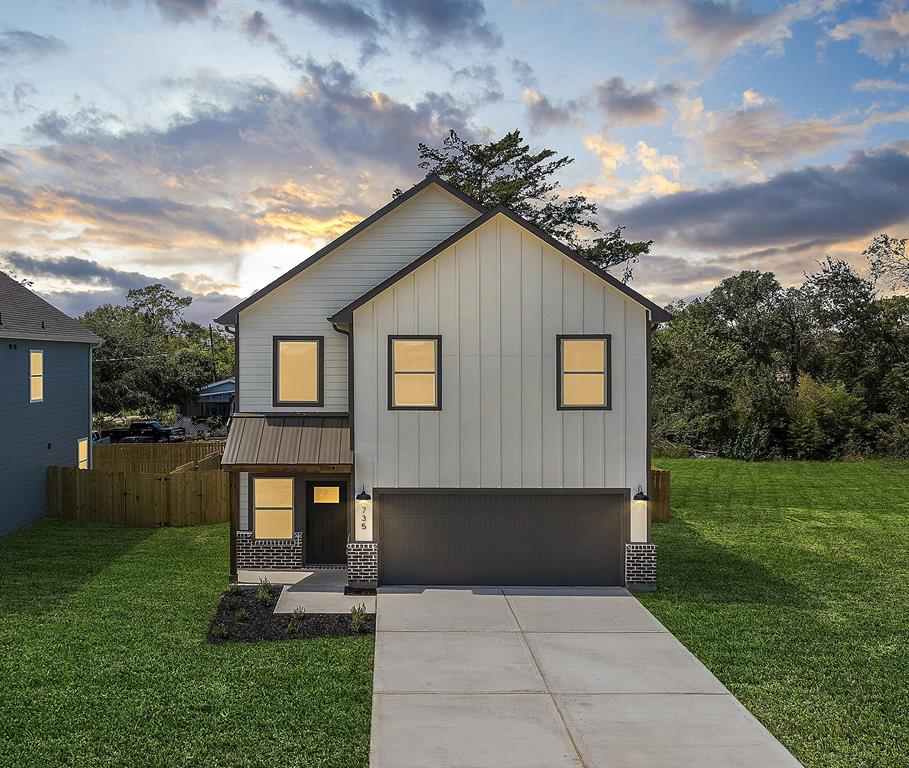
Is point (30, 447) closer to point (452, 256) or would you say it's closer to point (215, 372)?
point (452, 256)

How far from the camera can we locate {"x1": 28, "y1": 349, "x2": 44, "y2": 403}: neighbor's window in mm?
20078

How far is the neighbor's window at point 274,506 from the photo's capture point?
1530 cm

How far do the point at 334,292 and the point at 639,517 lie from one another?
806 centimetres

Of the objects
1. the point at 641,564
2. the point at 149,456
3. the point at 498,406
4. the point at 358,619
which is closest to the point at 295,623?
the point at 358,619

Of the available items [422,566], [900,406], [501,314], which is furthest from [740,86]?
[900,406]

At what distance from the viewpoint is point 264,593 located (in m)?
12.9

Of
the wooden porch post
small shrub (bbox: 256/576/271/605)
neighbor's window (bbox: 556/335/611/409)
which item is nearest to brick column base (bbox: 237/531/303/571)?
the wooden porch post

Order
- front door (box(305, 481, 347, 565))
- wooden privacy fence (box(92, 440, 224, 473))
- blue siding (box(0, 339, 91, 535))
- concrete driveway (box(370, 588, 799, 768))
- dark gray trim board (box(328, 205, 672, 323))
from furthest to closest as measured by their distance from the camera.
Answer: wooden privacy fence (box(92, 440, 224, 473))
blue siding (box(0, 339, 91, 535))
front door (box(305, 481, 347, 565))
dark gray trim board (box(328, 205, 672, 323))
concrete driveway (box(370, 588, 799, 768))

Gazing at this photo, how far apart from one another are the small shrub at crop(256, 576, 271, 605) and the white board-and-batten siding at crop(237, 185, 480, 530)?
7.36 ft

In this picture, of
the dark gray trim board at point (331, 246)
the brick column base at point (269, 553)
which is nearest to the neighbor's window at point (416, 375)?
the dark gray trim board at point (331, 246)

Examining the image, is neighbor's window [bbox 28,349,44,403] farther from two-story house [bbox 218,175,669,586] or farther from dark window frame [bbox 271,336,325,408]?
two-story house [bbox 218,175,669,586]

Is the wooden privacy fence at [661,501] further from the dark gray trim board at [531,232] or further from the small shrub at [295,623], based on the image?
the small shrub at [295,623]

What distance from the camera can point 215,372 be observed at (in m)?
57.0

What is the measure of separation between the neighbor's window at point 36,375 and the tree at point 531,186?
18982mm
